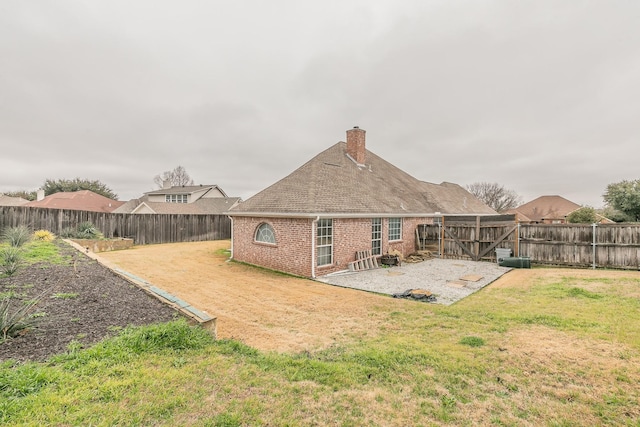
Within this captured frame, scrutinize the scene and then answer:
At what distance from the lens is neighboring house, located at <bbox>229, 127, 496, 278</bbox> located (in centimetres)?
1079

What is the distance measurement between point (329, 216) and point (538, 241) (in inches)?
388

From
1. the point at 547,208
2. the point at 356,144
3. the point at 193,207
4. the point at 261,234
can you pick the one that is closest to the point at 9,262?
the point at 261,234

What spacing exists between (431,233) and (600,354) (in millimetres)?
11654

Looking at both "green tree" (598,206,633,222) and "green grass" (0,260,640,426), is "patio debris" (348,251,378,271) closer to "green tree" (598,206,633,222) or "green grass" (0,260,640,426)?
"green grass" (0,260,640,426)

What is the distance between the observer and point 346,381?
10.8 feet

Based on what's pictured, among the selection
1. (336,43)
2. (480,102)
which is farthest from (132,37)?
(480,102)

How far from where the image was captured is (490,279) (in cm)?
1014

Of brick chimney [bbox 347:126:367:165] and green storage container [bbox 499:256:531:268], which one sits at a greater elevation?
brick chimney [bbox 347:126:367:165]

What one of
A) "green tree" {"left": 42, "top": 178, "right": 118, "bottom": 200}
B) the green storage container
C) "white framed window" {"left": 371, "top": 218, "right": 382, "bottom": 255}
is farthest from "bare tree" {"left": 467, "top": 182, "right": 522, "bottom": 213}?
"green tree" {"left": 42, "top": 178, "right": 118, "bottom": 200}

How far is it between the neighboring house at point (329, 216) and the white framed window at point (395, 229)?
0.17ft

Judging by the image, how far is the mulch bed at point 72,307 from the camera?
11.3 ft

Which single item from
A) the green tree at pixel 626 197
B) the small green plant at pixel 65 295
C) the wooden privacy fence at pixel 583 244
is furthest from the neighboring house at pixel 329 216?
the green tree at pixel 626 197

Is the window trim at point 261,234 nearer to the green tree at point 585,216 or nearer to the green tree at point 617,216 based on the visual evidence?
the green tree at point 585,216

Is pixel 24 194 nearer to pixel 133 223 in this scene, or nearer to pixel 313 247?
pixel 133 223
